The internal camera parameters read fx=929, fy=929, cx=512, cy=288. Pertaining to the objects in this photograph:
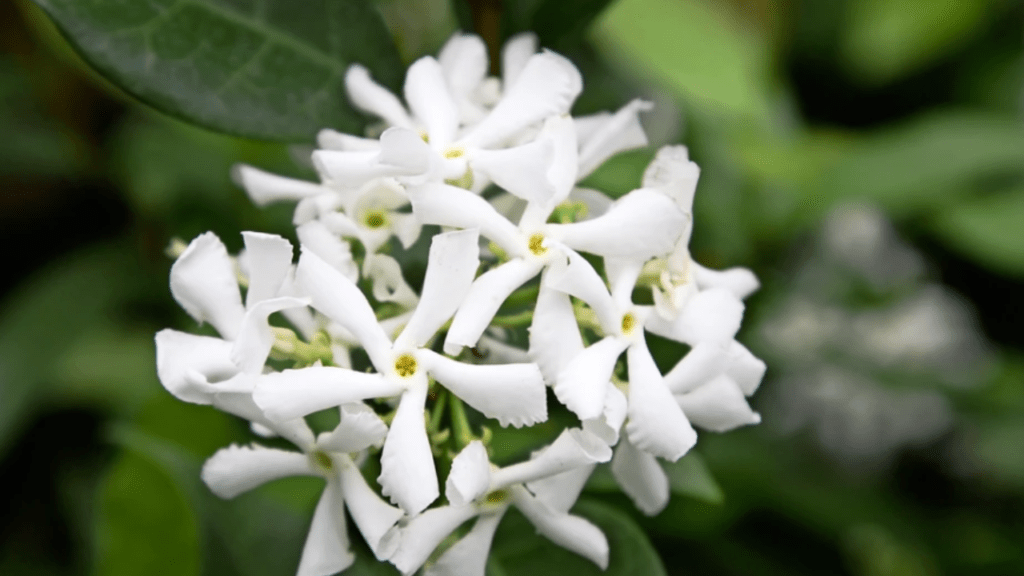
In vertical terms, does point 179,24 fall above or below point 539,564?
above

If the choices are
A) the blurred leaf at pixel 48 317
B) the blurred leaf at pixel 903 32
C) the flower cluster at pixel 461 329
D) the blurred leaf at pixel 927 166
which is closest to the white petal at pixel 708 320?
the flower cluster at pixel 461 329

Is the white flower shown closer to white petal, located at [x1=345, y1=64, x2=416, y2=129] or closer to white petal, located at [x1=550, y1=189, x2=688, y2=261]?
white petal, located at [x1=550, y1=189, x2=688, y2=261]

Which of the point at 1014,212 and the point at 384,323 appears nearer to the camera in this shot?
the point at 384,323

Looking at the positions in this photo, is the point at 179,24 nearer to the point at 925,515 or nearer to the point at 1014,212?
the point at 1014,212

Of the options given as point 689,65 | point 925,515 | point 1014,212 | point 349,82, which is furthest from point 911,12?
point 349,82

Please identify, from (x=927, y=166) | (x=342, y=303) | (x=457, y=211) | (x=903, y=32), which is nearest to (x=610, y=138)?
(x=457, y=211)

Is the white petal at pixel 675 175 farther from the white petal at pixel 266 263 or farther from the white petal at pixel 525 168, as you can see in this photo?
the white petal at pixel 266 263

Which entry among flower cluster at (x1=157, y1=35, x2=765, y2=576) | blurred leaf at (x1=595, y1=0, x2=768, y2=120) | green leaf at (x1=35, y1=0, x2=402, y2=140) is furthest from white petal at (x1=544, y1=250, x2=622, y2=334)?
blurred leaf at (x1=595, y1=0, x2=768, y2=120)
